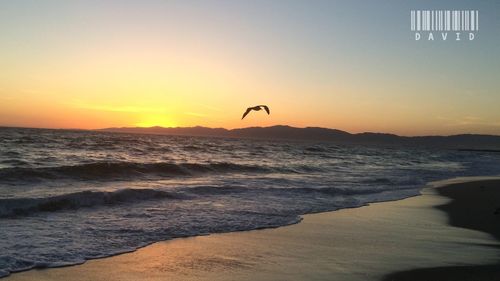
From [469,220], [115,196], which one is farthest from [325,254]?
[115,196]

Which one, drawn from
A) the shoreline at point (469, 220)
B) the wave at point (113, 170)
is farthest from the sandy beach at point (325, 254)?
the wave at point (113, 170)

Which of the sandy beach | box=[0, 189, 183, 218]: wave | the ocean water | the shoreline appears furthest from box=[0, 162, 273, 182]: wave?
the shoreline

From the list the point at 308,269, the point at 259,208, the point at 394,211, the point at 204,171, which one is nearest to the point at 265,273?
the point at 308,269

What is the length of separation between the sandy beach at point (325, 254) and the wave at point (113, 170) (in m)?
11.7

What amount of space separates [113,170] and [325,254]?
16868mm

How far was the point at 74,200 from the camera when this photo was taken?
12867 millimetres

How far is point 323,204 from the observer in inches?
580

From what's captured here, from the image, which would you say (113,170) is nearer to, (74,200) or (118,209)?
(74,200)

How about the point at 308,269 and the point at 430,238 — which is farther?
the point at 430,238

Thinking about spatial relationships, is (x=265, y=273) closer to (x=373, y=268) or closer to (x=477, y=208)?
(x=373, y=268)

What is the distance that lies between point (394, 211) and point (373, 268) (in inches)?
268

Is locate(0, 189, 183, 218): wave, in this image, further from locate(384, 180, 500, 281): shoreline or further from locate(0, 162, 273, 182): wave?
locate(384, 180, 500, 281): shoreline

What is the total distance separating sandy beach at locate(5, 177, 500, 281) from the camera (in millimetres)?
6676

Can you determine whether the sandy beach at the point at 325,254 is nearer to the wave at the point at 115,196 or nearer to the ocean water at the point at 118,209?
the ocean water at the point at 118,209
